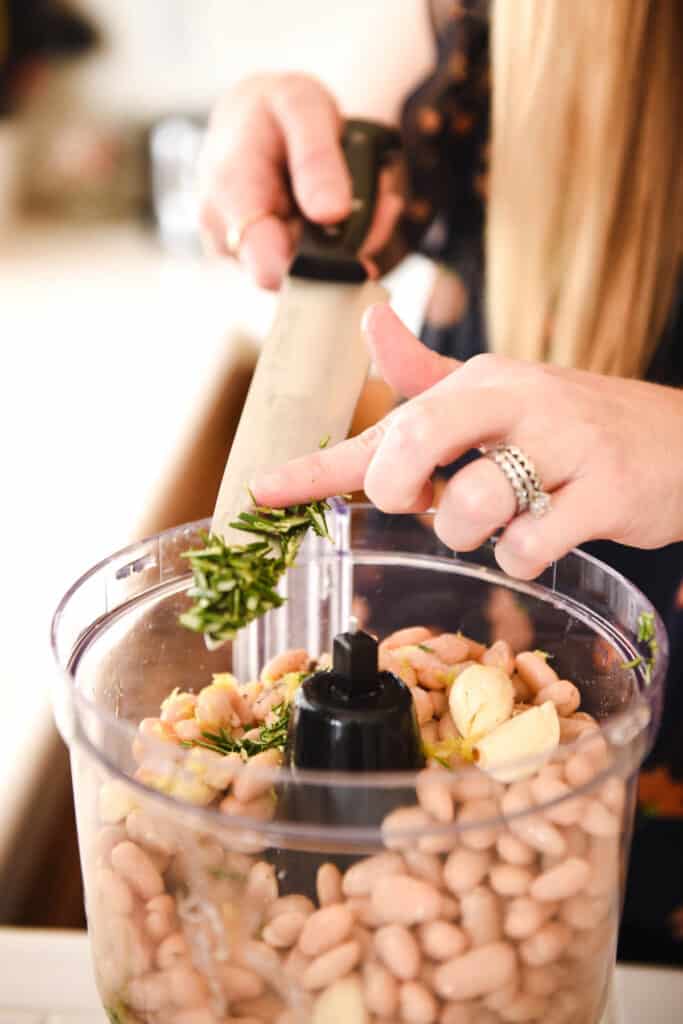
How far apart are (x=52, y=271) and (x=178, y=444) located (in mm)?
639

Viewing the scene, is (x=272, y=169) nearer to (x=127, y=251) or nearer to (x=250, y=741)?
(x=250, y=741)

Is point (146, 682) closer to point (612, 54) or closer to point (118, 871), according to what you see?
point (118, 871)

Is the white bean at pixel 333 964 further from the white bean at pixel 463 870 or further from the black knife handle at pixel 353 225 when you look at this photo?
the black knife handle at pixel 353 225

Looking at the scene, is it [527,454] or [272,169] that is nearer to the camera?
[527,454]

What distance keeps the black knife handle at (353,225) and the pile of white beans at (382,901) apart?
0.35 meters

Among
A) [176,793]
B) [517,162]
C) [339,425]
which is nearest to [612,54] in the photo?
[517,162]

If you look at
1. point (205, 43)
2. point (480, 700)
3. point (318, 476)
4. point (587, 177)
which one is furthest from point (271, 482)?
point (205, 43)

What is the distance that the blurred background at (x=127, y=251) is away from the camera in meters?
1.24

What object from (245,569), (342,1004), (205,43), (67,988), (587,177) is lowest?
(67,988)

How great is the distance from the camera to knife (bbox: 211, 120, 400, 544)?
48cm

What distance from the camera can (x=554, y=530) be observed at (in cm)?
40

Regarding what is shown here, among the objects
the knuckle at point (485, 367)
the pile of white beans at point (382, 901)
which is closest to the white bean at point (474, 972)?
the pile of white beans at point (382, 901)

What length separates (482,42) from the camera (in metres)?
0.98

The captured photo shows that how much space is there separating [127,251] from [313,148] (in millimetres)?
1135
